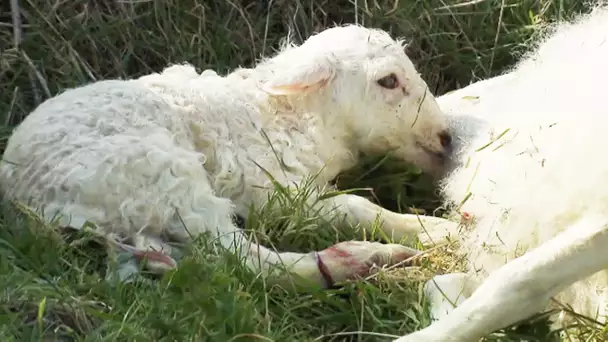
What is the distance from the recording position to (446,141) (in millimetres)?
4621

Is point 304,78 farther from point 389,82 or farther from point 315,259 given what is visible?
point 315,259

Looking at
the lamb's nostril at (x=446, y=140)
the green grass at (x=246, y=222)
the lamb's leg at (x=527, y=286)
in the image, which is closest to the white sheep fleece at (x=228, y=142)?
the lamb's nostril at (x=446, y=140)

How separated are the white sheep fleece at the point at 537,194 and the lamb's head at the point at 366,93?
225 millimetres

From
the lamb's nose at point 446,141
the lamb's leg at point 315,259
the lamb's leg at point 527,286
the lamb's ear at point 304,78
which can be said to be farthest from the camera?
the lamb's nose at point 446,141

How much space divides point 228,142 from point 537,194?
1.39 meters

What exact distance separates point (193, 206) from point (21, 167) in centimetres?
69

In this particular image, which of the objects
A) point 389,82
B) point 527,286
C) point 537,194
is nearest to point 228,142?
point 389,82

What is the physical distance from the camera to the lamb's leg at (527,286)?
9.64ft

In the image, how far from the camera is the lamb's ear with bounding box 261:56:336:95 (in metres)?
4.39

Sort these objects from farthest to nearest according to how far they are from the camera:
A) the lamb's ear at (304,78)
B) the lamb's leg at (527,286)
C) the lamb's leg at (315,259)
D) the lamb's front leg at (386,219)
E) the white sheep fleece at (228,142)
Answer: the lamb's ear at (304,78), the lamb's front leg at (386,219), the white sheep fleece at (228,142), the lamb's leg at (315,259), the lamb's leg at (527,286)

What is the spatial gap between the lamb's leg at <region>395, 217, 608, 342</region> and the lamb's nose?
1.65 metres

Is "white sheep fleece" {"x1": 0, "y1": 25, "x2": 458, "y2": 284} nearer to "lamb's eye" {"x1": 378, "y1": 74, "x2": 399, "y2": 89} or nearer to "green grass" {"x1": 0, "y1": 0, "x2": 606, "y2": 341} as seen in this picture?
"lamb's eye" {"x1": 378, "y1": 74, "x2": 399, "y2": 89}

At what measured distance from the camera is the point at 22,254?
348 cm

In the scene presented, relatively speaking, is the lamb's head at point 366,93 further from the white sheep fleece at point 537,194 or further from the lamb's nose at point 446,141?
the white sheep fleece at point 537,194
